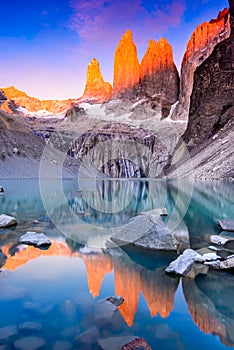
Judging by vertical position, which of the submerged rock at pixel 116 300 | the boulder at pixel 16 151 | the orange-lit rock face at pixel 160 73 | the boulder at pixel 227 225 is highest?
the orange-lit rock face at pixel 160 73

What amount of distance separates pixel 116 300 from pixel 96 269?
1.77 metres

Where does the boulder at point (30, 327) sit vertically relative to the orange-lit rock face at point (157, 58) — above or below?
below

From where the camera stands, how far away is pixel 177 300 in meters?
5.31

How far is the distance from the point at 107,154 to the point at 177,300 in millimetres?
127700

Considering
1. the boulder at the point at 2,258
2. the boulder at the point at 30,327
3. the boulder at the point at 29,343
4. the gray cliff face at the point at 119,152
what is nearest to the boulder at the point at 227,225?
the boulder at the point at 2,258

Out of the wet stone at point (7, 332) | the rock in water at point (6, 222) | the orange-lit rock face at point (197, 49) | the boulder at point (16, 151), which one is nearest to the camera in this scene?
the wet stone at point (7, 332)

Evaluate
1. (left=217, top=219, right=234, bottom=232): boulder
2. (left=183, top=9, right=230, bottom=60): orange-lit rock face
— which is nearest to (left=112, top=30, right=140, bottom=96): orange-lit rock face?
(left=183, top=9, right=230, bottom=60): orange-lit rock face

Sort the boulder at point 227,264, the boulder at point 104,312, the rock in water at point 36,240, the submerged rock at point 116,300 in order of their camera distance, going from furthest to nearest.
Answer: the rock in water at point 36,240
the boulder at point 227,264
the submerged rock at point 116,300
the boulder at point 104,312

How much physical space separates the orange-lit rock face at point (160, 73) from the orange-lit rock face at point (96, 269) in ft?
552

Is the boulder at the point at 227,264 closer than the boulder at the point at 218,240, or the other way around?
the boulder at the point at 227,264

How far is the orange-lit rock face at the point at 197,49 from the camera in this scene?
145 m

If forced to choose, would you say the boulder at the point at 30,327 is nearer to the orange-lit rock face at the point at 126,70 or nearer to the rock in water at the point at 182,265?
the rock in water at the point at 182,265

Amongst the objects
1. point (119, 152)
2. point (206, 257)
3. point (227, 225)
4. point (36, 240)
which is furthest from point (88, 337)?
point (119, 152)

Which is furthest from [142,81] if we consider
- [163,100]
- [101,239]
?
[101,239]
